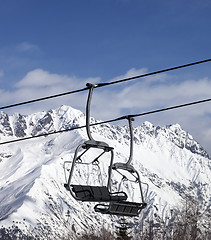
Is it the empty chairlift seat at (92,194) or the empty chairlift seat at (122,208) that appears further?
the empty chairlift seat at (122,208)

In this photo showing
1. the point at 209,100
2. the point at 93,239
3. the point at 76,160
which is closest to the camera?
the point at 76,160

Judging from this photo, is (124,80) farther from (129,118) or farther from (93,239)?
(93,239)

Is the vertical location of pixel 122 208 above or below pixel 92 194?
below

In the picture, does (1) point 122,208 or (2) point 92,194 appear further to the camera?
(1) point 122,208

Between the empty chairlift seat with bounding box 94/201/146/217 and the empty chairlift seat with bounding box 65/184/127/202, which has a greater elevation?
the empty chairlift seat with bounding box 65/184/127/202

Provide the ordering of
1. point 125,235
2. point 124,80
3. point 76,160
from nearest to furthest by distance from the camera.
Answer: point 76,160, point 124,80, point 125,235

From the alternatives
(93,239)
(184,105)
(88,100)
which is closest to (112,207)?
(88,100)

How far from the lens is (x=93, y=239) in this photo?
9069cm

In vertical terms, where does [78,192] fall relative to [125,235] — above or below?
below

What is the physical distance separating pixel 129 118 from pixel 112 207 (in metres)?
2.61

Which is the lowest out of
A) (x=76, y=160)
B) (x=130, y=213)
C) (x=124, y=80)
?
(x=130, y=213)

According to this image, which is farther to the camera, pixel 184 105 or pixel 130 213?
pixel 184 105

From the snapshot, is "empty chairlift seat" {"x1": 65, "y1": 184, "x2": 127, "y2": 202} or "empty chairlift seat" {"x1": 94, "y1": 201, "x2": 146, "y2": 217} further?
"empty chairlift seat" {"x1": 94, "y1": 201, "x2": 146, "y2": 217}

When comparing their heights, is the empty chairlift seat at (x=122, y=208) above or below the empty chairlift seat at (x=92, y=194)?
below
